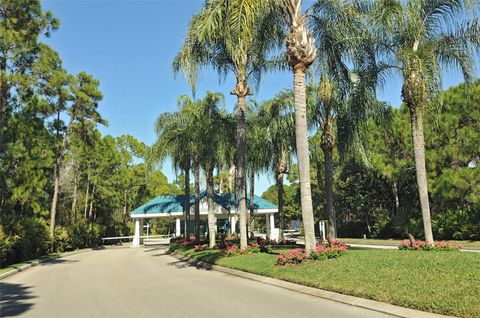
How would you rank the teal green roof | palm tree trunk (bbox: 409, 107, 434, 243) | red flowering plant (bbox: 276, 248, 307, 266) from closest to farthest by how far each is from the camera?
red flowering plant (bbox: 276, 248, 307, 266)
palm tree trunk (bbox: 409, 107, 434, 243)
the teal green roof

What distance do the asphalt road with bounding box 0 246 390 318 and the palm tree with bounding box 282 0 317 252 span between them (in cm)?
286

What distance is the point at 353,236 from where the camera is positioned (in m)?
44.0

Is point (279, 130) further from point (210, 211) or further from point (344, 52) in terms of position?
point (344, 52)

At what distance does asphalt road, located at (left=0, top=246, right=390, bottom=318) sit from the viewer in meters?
8.09

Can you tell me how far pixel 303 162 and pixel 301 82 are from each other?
265cm

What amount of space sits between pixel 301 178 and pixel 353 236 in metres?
32.9

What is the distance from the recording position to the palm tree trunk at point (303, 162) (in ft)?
43.5

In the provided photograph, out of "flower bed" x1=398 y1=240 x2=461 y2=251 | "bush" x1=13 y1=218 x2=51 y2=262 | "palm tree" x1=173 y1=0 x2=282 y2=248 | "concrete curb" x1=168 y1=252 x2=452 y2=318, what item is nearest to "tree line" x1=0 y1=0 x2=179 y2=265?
"bush" x1=13 y1=218 x2=51 y2=262

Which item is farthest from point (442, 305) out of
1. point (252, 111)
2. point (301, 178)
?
point (252, 111)

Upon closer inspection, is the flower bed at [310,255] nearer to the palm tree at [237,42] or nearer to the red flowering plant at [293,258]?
the red flowering plant at [293,258]

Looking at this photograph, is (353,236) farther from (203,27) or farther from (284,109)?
(203,27)

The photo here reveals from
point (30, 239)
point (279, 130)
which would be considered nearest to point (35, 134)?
point (30, 239)

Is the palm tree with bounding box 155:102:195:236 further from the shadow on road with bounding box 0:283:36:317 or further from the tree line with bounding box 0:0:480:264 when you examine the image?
the shadow on road with bounding box 0:283:36:317

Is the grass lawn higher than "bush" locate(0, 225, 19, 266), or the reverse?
"bush" locate(0, 225, 19, 266)
